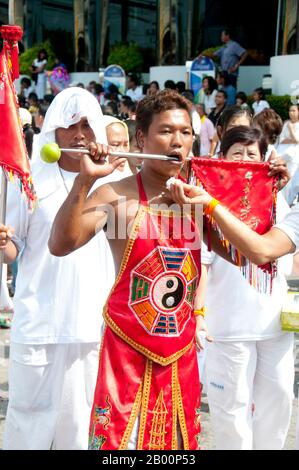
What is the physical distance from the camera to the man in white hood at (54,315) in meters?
3.27

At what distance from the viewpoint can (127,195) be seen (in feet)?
9.04

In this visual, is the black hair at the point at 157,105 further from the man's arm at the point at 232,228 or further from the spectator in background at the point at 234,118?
the spectator in background at the point at 234,118

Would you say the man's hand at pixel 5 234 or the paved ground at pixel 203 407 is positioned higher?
the man's hand at pixel 5 234

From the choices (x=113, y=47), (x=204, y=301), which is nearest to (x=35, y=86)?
→ (x=113, y=47)

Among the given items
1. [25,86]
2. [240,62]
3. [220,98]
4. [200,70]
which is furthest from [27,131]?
[25,86]

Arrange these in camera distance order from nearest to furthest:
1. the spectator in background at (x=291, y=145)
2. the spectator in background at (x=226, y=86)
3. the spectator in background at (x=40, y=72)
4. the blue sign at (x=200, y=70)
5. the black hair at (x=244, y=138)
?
the black hair at (x=244, y=138) < the spectator in background at (x=291, y=145) < the spectator in background at (x=226, y=86) < the blue sign at (x=200, y=70) < the spectator in background at (x=40, y=72)

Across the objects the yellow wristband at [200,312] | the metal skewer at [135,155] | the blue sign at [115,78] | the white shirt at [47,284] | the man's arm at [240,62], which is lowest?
the yellow wristband at [200,312]

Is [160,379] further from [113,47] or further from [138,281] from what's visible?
[113,47]

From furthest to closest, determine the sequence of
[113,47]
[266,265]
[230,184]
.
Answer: [113,47]
[230,184]
[266,265]

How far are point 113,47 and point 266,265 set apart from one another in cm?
2034

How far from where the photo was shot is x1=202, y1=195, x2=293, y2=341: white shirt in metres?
3.54

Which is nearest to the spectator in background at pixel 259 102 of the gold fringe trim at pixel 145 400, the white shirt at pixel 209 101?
the white shirt at pixel 209 101

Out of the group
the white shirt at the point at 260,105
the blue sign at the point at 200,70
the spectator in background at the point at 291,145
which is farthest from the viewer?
the blue sign at the point at 200,70

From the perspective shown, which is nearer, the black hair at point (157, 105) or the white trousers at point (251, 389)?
the black hair at point (157, 105)
